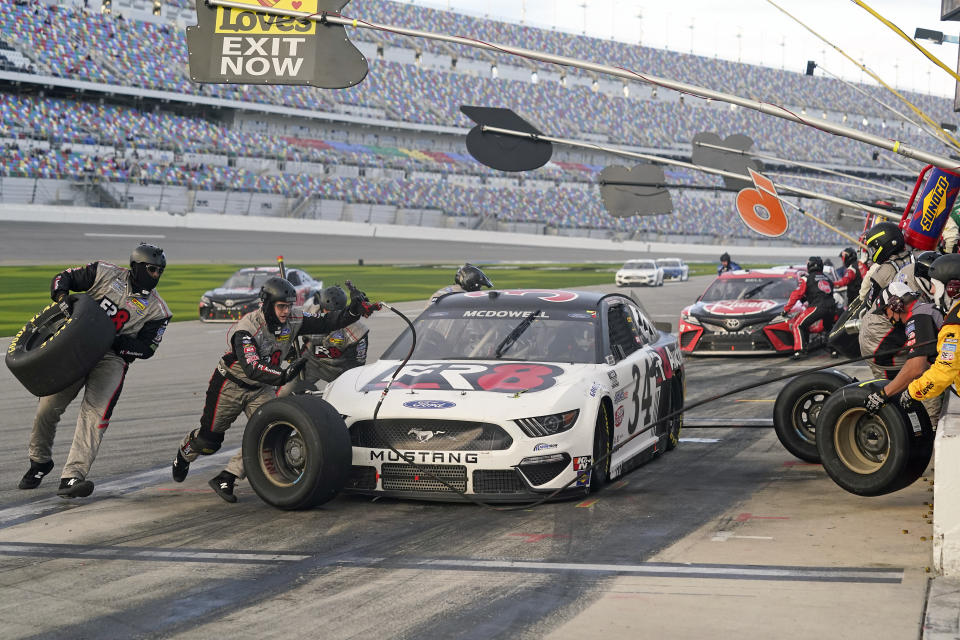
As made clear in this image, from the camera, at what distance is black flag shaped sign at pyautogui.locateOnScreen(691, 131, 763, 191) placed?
995cm

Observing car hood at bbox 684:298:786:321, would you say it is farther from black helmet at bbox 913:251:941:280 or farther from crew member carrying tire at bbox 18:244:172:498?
crew member carrying tire at bbox 18:244:172:498

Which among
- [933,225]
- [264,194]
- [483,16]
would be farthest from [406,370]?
[483,16]

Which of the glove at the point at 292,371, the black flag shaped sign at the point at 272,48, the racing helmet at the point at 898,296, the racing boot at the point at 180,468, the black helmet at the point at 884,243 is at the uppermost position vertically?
the black flag shaped sign at the point at 272,48

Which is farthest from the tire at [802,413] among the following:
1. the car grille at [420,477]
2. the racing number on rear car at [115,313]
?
the racing number on rear car at [115,313]

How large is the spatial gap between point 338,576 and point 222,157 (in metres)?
54.0

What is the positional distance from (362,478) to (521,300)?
2151 millimetres

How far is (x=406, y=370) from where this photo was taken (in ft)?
25.6

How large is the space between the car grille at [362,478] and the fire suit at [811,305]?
11.7m

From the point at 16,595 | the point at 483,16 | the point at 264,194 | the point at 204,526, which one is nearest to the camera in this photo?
the point at 16,595

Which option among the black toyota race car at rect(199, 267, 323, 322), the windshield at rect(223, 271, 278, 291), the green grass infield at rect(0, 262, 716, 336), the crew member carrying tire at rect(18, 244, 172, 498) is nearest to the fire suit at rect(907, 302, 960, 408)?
the crew member carrying tire at rect(18, 244, 172, 498)

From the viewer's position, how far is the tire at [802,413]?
337 inches

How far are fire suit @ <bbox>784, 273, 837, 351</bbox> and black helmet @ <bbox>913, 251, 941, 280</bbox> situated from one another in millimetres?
9078

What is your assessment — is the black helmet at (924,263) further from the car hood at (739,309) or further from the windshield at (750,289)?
the windshield at (750,289)

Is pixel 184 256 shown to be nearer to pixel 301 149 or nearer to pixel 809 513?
pixel 301 149
